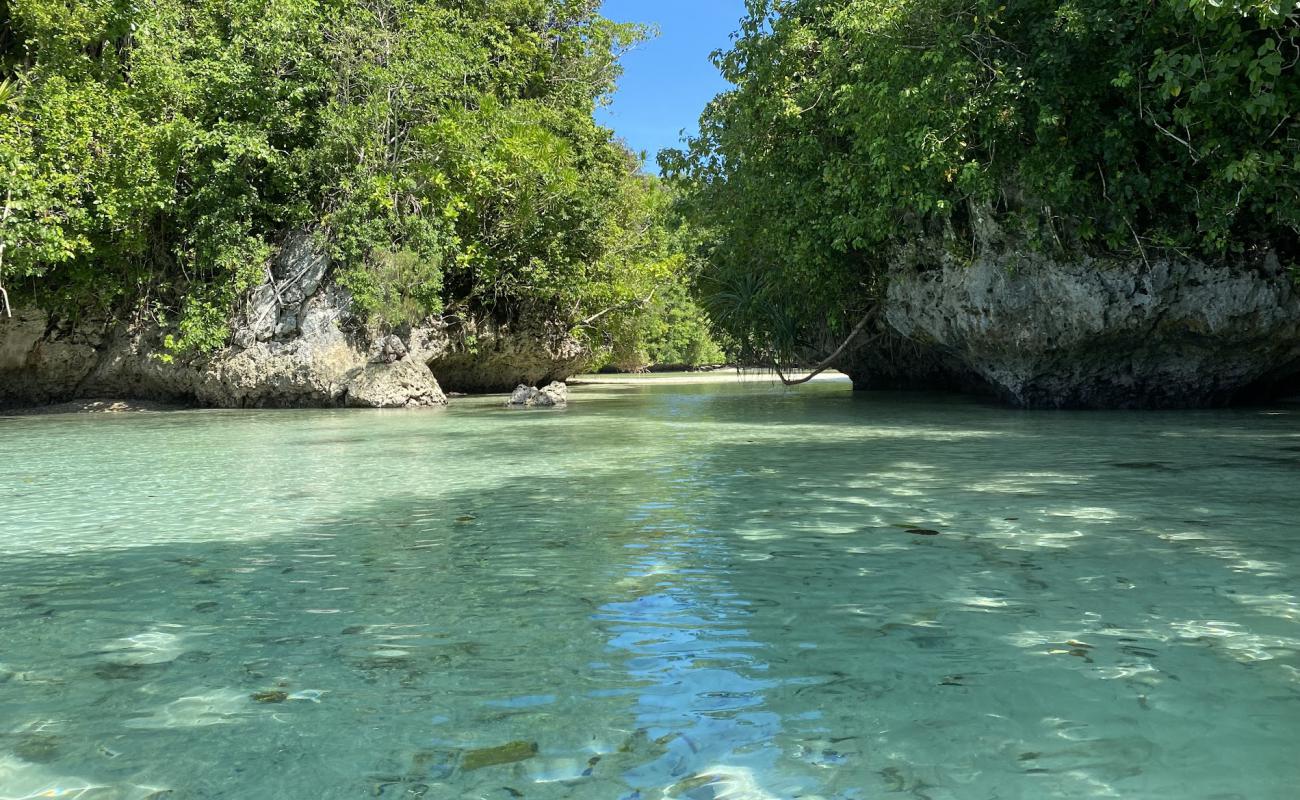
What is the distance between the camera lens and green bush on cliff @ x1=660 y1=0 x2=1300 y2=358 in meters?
10.5

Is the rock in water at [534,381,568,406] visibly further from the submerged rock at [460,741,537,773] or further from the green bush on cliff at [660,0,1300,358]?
the submerged rock at [460,741,537,773]

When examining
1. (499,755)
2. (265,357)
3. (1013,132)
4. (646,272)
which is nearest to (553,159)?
(646,272)

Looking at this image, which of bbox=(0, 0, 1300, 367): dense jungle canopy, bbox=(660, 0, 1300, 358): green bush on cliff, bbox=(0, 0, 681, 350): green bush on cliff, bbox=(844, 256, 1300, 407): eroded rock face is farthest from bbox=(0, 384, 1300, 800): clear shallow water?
bbox=(0, 0, 681, 350): green bush on cliff

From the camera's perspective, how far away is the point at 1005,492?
21.6ft

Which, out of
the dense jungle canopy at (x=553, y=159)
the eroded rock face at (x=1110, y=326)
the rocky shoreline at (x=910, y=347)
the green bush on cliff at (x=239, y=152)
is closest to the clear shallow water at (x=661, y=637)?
the dense jungle canopy at (x=553, y=159)

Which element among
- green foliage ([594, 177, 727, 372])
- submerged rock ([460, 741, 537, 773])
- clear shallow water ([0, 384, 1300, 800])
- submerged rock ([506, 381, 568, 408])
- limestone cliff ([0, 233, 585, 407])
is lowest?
submerged rock ([460, 741, 537, 773])

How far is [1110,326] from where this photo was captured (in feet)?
46.2

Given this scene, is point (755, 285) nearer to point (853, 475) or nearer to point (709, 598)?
point (853, 475)

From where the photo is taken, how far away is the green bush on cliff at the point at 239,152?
17.6 metres

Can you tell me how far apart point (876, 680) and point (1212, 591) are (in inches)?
75.4

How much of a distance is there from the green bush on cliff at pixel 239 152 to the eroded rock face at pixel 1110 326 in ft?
34.4

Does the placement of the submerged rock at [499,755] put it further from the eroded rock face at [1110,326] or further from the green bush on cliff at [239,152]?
the green bush on cliff at [239,152]

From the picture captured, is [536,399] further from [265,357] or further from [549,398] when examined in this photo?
[265,357]

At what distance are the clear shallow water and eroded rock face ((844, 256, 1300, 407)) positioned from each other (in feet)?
22.8
